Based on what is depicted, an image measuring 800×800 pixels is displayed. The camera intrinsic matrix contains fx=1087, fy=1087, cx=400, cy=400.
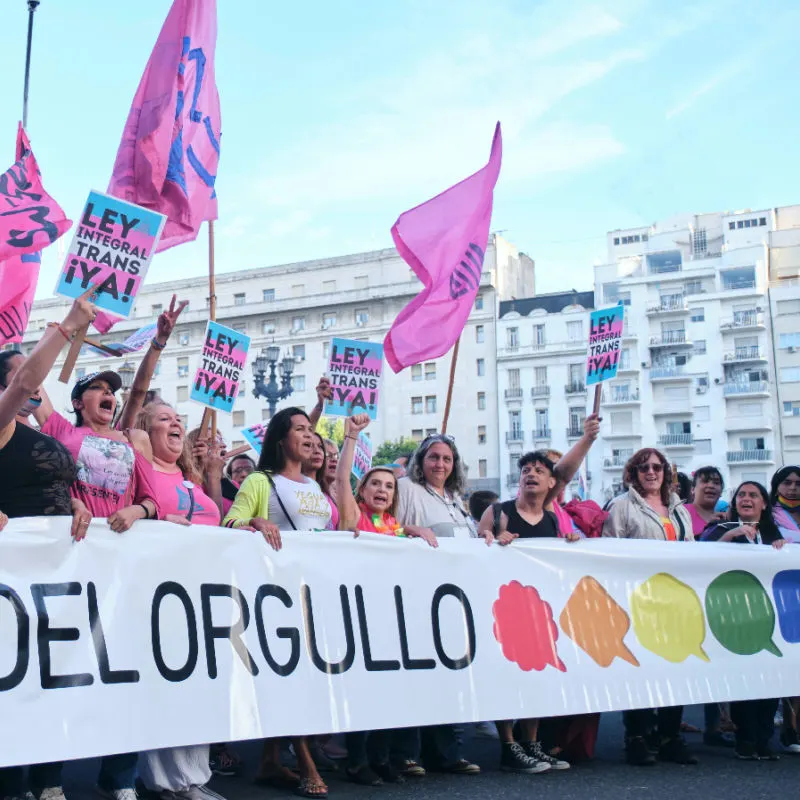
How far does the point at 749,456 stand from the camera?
204 ft

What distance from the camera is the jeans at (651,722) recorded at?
5.98m

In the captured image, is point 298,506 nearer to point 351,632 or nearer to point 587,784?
point 351,632

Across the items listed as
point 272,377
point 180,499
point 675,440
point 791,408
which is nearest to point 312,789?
point 180,499

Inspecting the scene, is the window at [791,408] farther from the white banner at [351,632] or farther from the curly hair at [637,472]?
the curly hair at [637,472]

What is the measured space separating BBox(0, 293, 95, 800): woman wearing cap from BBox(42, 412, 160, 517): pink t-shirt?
28 cm

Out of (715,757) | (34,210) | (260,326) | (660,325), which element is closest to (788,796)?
(715,757)

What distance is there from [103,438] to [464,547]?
202cm

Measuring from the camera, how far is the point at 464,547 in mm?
5844

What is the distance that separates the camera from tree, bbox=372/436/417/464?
62750 millimetres

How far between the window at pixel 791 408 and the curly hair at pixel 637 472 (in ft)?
197

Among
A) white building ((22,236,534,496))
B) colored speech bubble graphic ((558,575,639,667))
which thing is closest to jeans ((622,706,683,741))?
colored speech bubble graphic ((558,575,639,667))

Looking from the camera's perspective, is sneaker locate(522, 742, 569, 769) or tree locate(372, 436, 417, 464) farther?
tree locate(372, 436, 417, 464)

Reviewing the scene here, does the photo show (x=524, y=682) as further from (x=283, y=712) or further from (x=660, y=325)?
(x=660, y=325)

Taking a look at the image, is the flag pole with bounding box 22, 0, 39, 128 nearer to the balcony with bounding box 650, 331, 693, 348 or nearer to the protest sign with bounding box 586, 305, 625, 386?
the protest sign with bounding box 586, 305, 625, 386
